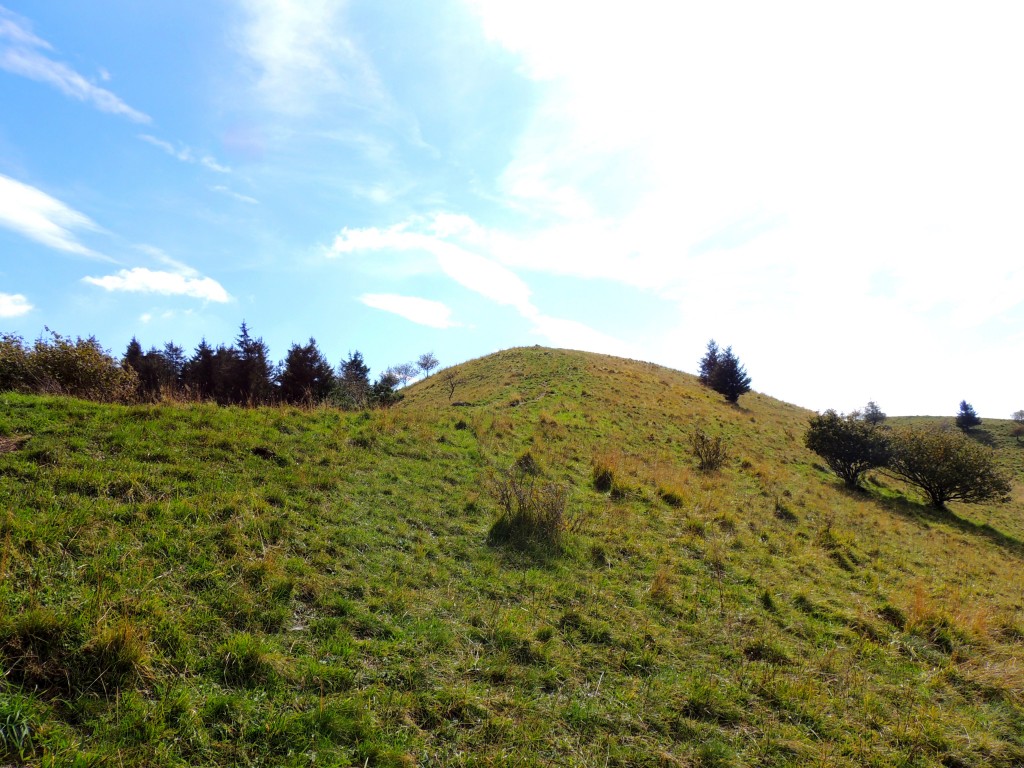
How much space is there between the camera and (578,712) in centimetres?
479

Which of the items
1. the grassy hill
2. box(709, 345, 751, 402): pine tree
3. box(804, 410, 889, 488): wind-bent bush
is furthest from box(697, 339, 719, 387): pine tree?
the grassy hill

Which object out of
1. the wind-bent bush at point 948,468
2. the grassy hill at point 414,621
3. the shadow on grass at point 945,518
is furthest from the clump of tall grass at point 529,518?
the wind-bent bush at point 948,468

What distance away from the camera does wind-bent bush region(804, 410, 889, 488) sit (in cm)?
2198

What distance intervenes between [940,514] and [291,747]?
26093 millimetres

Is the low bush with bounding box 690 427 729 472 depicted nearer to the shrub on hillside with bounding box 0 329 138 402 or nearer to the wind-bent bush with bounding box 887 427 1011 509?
the wind-bent bush with bounding box 887 427 1011 509

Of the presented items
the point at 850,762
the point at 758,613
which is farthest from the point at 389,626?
the point at 758,613

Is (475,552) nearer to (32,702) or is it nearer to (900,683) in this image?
(32,702)

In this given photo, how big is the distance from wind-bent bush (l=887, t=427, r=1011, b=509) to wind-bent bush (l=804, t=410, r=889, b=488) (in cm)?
75

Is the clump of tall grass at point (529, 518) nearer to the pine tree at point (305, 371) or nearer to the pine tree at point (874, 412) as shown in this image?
the pine tree at point (305, 371)

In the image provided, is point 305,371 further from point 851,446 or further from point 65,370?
point 851,446

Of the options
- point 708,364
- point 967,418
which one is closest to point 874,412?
point 967,418

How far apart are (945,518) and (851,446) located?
14.0 feet

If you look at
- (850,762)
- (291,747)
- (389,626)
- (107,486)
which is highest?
(107,486)

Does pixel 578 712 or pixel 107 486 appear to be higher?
pixel 107 486
